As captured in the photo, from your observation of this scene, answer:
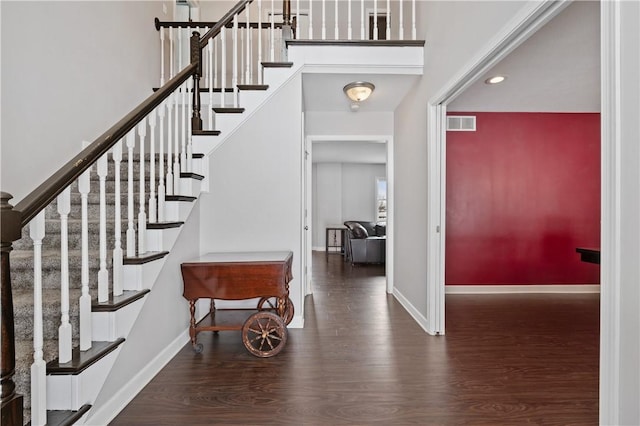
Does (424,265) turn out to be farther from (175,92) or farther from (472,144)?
(175,92)

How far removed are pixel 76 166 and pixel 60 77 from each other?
A: 5.72ft

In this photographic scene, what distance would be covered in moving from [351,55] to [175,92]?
1.65 metres

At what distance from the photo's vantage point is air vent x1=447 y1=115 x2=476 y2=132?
4430mm

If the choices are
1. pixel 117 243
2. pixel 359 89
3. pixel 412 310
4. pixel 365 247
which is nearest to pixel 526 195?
pixel 412 310

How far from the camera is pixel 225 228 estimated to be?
3.19 meters

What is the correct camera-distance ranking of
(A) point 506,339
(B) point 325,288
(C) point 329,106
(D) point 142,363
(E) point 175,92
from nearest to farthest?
(D) point 142,363, (E) point 175,92, (A) point 506,339, (C) point 329,106, (B) point 325,288

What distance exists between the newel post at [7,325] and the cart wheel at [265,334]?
4.88ft

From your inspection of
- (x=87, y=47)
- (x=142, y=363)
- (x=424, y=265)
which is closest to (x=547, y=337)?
(x=424, y=265)

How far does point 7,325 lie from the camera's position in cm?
119

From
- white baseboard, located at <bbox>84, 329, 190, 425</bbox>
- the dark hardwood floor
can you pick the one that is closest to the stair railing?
white baseboard, located at <bbox>84, 329, 190, 425</bbox>

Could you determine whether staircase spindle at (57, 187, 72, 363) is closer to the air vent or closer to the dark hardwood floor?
the dark hardwood floor

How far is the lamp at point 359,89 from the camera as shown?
11.1ft

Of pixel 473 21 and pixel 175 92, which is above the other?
pixel 473 21

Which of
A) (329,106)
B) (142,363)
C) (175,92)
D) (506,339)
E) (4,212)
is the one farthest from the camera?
(329,106)
